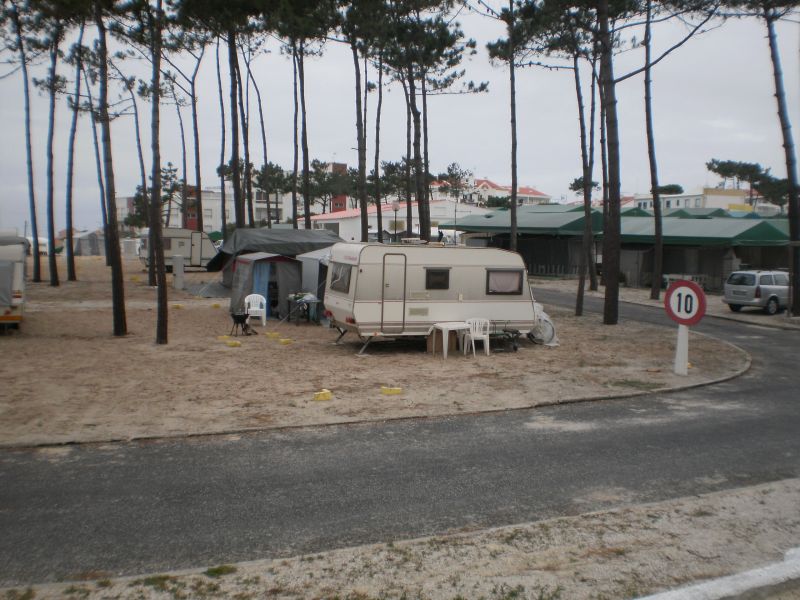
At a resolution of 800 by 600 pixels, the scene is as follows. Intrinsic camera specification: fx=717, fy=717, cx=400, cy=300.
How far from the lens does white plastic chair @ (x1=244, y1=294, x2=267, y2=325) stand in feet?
62.2

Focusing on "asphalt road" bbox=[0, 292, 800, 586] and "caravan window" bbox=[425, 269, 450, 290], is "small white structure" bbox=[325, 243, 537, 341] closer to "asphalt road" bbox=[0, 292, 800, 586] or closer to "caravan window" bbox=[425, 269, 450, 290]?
"caravan window" bbox=[425, 269, 450, 290]

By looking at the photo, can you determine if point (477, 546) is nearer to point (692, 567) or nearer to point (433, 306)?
point (692, 567)

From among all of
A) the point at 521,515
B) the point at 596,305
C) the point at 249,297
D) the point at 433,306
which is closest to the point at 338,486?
the point at 521,515

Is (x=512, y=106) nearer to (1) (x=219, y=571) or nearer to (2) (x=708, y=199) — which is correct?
(1) (x=219, y=571)

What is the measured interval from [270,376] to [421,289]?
4288 mm

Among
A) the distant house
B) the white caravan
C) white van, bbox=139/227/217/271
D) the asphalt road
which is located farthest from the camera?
the distant house

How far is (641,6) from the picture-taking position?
65.3 feet

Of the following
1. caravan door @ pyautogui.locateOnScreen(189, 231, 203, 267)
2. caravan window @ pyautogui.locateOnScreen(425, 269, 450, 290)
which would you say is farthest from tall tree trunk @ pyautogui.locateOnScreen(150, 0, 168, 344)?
caravan door @ pyautogui.locateOnScreen(189, 231, 203, 267)

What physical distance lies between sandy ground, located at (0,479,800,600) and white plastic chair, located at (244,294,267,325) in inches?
570

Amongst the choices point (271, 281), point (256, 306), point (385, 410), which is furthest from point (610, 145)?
point (385, 410)

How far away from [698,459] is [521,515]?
2543 mm

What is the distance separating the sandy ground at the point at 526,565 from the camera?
13.8ft

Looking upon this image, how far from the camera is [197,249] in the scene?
132 feet

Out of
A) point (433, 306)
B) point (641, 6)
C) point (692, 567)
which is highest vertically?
point (641, 6)
